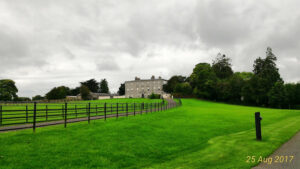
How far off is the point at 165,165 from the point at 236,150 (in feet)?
10.4

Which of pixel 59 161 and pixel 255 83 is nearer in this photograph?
pixel 59 161

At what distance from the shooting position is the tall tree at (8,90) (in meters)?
87.4

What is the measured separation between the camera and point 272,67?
74.4 meters

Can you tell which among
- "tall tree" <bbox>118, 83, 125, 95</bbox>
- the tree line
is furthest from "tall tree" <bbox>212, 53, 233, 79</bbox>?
"tall tree" <bbox>118, 83, 125, 95</bbox>

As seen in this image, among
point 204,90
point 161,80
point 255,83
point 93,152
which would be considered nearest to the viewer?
point 93,152

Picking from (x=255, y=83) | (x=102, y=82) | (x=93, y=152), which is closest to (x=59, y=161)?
(x=93, y=152)

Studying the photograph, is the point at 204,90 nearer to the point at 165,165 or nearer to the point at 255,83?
the point at 255,83

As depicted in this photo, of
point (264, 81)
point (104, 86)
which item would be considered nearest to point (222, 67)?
point (264, 81)

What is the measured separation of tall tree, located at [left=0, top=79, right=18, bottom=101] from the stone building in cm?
6058

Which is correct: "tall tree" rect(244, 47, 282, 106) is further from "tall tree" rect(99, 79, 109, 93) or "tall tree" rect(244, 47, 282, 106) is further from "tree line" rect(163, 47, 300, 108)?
"tall tree" rect(99, 79, 109, 93)

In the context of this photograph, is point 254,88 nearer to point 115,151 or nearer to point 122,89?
point 115,151

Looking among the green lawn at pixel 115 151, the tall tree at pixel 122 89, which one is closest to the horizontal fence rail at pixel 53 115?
the green lawn at pixel 115 151

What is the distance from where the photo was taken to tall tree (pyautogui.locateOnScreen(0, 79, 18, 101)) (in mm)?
87438

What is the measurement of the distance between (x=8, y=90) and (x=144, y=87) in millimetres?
70182
